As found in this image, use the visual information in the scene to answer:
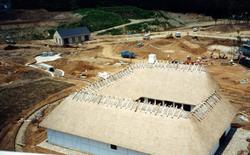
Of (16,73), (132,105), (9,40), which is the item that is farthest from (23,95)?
(9,40)

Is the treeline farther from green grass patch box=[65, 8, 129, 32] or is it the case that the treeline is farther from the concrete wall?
the concrete wall

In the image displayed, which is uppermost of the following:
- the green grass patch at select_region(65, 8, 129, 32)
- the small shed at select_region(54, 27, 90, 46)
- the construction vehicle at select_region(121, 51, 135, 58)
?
the green grass patch at select_region(65, 8, 129, 32)

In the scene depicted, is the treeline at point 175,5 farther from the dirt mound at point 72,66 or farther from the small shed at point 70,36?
the dirt mound at point 72,66

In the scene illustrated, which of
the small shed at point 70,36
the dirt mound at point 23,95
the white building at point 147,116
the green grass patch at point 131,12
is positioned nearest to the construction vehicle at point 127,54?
the dirt mound at point 23,95

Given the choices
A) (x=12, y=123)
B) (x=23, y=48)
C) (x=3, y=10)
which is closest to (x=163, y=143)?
(x=12, y=123)

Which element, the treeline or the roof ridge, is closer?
the roof ridge

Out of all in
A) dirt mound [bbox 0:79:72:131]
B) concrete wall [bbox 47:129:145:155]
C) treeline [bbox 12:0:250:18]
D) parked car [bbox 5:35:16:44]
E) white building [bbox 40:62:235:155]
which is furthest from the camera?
treeline [bbox 12:0:250:18]

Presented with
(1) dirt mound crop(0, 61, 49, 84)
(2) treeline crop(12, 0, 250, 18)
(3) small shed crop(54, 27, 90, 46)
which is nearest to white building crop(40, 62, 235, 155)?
(1) dirt mound crop(0, 61, 49, 84)
